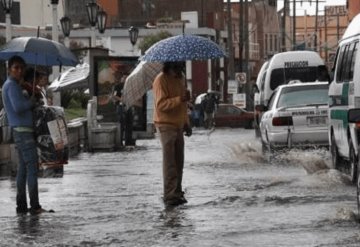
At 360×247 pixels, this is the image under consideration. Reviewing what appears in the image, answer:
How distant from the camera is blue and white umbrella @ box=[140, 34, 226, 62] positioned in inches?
547

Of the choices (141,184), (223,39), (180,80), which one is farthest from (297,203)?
(223,39)

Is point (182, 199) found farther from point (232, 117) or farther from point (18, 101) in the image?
point (232, 117)

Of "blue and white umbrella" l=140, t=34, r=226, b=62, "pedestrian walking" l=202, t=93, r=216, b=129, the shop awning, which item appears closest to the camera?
"blue and white umbrella" l=140, t=34, r=226, b=62

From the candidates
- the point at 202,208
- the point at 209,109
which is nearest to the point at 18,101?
the point at 202,208

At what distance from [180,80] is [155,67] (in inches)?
346

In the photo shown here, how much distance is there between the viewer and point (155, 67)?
2253 cm

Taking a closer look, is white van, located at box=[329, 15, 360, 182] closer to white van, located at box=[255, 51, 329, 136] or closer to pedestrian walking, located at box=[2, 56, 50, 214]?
pedestrian walking, located at box=[2, 56, 50, 214]

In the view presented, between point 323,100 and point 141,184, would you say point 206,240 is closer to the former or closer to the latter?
point 141,184

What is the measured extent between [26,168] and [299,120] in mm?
8894

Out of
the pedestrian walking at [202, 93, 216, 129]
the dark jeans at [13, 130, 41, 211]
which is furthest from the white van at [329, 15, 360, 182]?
the pedestrian walking at [202, 93, 216, 129]

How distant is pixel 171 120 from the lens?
13.6 meters

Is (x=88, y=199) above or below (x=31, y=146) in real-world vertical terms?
below

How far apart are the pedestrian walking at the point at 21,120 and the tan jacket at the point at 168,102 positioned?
154 cm

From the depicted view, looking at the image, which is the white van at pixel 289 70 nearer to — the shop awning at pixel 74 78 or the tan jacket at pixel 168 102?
the shop awning at pixel 74 78
